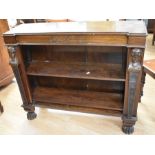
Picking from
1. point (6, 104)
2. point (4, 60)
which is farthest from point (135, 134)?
point (4, 60)

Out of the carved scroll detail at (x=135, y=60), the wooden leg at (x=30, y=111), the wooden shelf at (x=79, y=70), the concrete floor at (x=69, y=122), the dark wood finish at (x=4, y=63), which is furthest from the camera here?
the dark wood finish at (x=4, y=63)

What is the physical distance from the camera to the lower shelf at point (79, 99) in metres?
1.62

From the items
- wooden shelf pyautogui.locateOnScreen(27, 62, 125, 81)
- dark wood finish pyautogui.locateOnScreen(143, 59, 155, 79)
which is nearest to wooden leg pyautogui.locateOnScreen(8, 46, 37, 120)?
wooden shelf pyautogui.locateOnScreen(27, 62, 125, 81)

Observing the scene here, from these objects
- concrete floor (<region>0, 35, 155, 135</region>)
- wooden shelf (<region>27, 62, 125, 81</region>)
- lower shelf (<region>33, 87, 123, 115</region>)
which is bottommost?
concrete floor (<region>0, 35, 155, 135</region>)

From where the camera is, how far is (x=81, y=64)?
62.9 inches

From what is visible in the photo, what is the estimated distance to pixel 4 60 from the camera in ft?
7.82

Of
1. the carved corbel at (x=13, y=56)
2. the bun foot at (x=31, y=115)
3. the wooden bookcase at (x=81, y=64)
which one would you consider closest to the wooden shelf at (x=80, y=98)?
the wooden bookcase at (x=81, y=64)

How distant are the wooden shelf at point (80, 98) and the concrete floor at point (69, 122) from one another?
21 centimetres

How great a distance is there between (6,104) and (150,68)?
64.8 inches

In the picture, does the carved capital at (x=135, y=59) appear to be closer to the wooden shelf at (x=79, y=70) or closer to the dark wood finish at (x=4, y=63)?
the wooden shelf at (x=79, y=70)

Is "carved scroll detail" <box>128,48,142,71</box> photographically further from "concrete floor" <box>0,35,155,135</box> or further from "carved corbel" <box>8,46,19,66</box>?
"carved corbel" <box>8,46,19,66</box>

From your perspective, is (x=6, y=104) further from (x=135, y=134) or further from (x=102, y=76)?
(x=135, y=134)

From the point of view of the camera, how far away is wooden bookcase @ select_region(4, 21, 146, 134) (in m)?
1.29

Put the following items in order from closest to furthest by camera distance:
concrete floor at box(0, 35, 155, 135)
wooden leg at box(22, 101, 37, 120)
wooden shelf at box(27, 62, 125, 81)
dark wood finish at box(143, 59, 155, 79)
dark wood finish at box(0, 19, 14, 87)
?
wooden shelf at box(27, 62, 125, 81) < dark wood finish at box(143, 59, 155, 79) < concrete floor at box(0, 35, 155, 135) < wooden leg at box(22, 101, 37, 120) < dark wood finish at box(0, 19, 14, 87)
